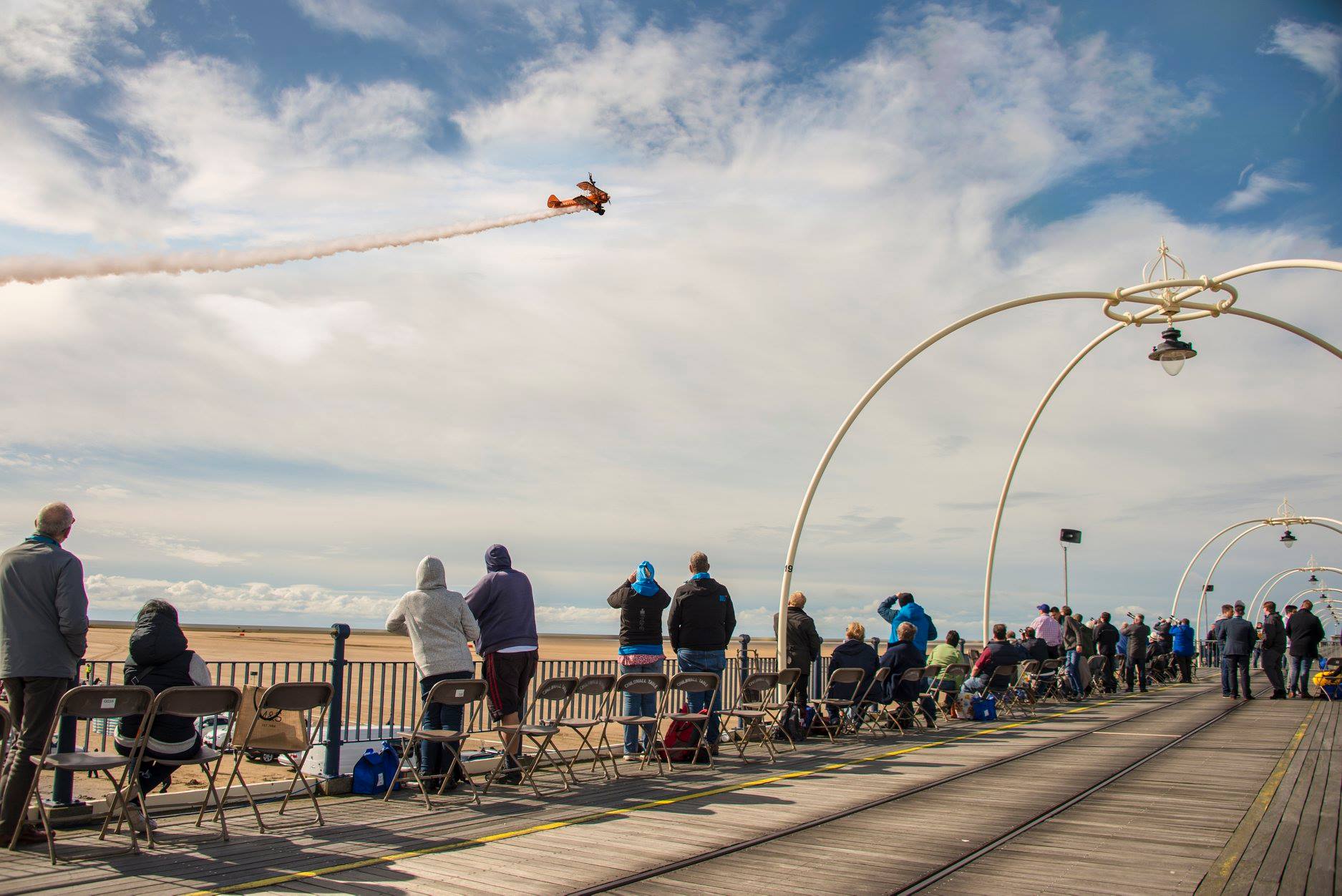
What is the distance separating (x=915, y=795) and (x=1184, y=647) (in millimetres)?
23198

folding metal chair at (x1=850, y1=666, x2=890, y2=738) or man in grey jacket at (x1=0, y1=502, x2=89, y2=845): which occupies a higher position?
man in grey jacket at (x1=0, y1=502, x2=89, y2=845)

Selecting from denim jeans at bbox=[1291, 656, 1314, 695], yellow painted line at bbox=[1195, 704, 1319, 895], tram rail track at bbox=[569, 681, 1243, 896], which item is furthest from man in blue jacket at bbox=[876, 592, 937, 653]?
denim jeans at bbox=[1291, 656, 1314, 695]

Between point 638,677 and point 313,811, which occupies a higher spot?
point 638,677

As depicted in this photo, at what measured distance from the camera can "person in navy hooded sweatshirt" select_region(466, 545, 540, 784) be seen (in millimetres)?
9172

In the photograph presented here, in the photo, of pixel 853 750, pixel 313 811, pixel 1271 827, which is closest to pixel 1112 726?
pixel 853 750

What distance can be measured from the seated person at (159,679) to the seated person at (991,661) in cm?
1256

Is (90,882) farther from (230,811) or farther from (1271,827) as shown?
(1271,827)

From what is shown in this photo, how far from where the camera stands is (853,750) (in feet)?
39.6

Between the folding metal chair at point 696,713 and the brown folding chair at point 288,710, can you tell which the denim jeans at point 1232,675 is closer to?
the folding metal chair at point 696,713

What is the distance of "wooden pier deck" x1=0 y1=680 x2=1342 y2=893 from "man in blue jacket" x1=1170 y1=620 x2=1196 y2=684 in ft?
60.8

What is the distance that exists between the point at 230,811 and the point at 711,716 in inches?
209

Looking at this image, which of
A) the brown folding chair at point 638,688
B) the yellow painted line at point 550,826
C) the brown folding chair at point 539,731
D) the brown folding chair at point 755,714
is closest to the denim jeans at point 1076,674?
the yellow painted line at point 550,826

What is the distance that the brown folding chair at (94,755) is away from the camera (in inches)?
237

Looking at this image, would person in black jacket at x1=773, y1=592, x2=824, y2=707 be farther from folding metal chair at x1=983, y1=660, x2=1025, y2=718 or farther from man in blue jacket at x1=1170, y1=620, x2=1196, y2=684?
man in blue jacket at x1=1170, y1=620, x2=1196, y2=684
